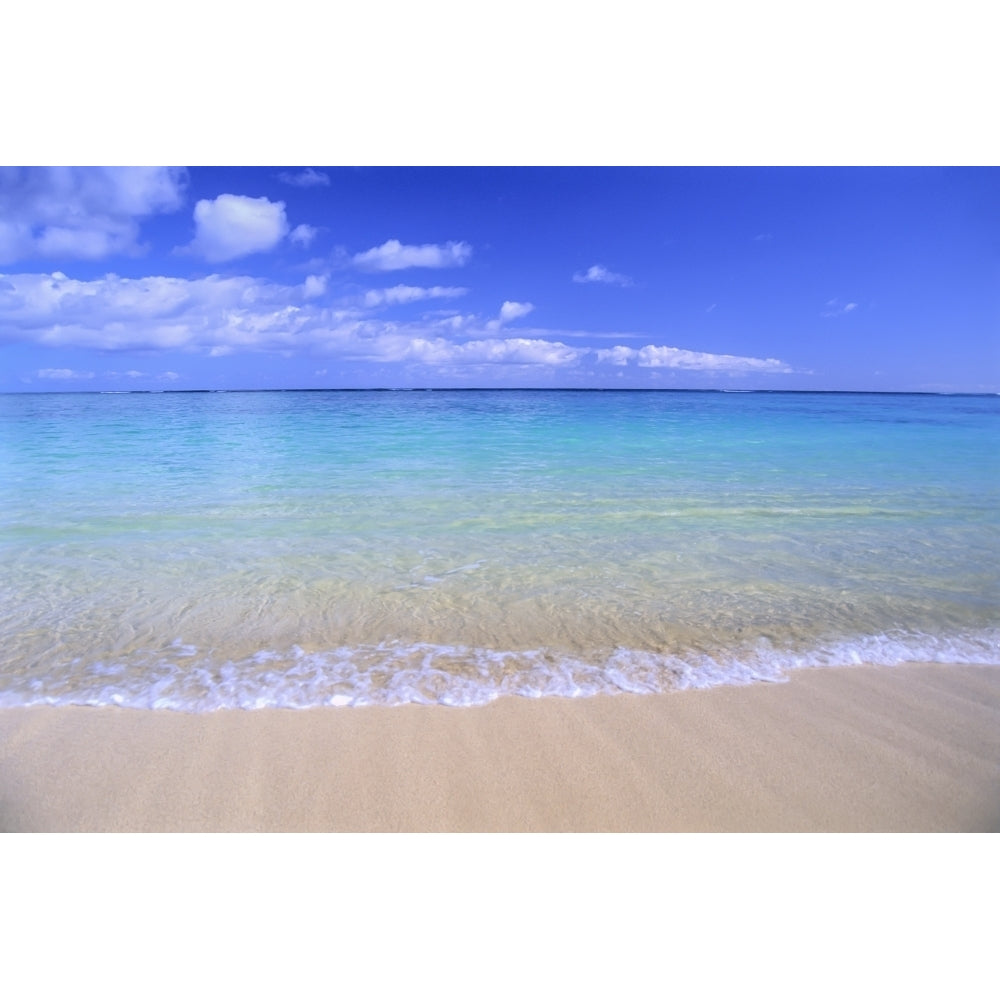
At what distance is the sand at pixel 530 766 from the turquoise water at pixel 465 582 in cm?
25

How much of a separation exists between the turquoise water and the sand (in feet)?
0.82

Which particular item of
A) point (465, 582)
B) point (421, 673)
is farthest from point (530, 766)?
point (465, 582)

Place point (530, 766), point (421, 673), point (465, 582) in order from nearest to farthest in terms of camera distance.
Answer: point (530, 766)
point (421, 673)
point (465, 582)

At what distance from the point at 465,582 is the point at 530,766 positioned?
2.25m

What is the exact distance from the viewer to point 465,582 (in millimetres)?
4676

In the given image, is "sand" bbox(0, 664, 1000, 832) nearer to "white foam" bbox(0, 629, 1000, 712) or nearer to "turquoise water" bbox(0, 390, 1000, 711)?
"white foam" bbox(0, 629, 1000, 712)

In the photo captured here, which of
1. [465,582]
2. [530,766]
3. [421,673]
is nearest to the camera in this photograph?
[530,766]

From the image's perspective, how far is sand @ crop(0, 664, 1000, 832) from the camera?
2260 mm

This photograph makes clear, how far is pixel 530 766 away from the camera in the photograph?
251 cm

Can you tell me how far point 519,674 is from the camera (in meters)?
3.29

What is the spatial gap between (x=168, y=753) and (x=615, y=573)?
10.9 feet

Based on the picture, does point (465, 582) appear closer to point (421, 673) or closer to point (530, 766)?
point (421, 673)

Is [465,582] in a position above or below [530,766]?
below

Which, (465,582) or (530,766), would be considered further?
(465,582)
